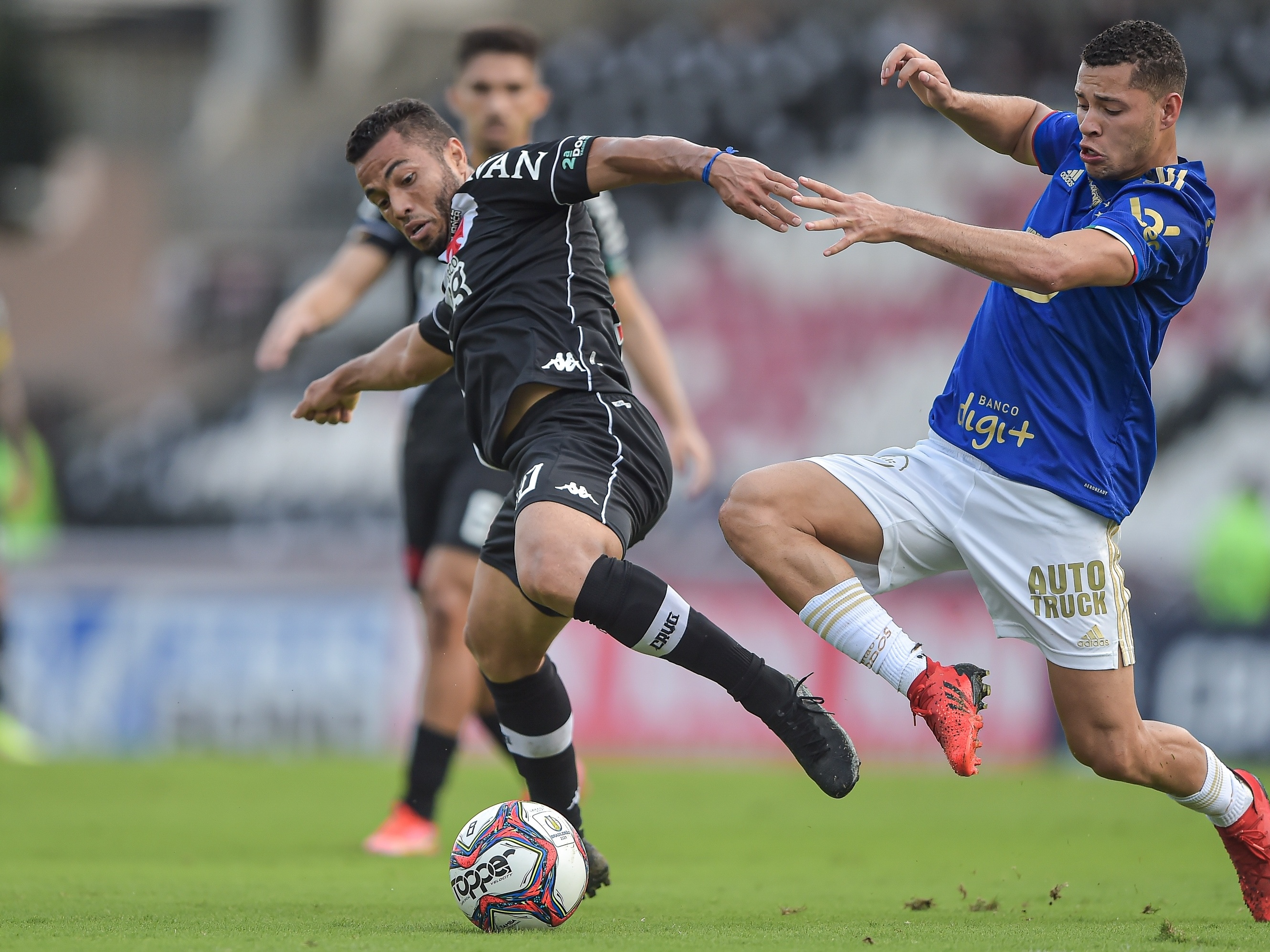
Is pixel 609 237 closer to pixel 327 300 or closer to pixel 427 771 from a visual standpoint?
pixel 327 300

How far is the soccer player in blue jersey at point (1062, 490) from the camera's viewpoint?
14.7ft

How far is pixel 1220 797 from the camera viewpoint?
4750 mm

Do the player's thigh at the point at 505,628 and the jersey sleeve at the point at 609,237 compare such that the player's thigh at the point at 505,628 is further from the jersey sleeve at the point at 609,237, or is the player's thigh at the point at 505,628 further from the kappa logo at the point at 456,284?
the jersey sleeve at the point at 609,237

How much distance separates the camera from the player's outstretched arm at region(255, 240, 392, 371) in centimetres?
614

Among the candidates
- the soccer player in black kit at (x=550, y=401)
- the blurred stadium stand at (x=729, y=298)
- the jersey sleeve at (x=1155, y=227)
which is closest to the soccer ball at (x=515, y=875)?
the soccer player in black kit at (x=550, y=401)

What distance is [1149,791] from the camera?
9.68 metres

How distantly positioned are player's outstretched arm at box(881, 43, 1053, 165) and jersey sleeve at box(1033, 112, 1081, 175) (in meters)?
0.05

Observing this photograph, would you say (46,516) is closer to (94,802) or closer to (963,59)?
(94,802)

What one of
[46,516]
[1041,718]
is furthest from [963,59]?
[46,516]

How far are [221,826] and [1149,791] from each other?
567cm

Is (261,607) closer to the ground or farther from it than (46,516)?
farther from it

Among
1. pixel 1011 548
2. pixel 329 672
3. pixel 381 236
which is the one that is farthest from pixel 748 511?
pixel 329 672

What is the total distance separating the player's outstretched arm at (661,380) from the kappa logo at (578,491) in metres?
1.85

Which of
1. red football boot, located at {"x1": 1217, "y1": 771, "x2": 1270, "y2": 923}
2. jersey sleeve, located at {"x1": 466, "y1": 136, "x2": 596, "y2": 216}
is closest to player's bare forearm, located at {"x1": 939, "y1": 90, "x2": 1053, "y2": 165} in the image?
jersey sleeve, located at {"x1": 466, "y1": 136, "x2": 596, "y2": 216}
